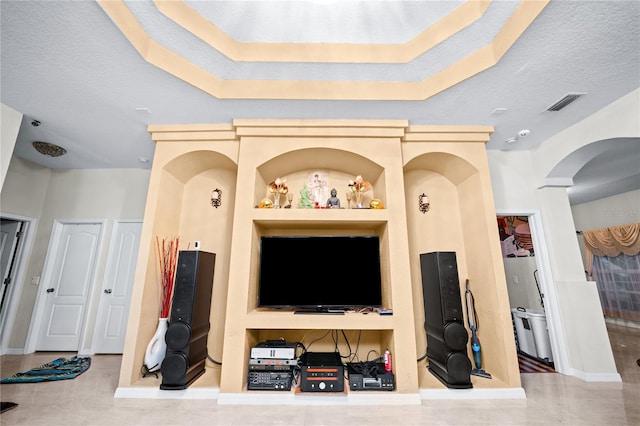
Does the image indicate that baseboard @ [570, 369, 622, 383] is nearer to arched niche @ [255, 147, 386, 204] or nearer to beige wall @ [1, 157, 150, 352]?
arched niche @ [255, 147, 386, 204]

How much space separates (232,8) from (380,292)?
2.81 metres

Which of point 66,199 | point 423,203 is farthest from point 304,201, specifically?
point 66,199

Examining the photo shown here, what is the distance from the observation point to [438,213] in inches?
133

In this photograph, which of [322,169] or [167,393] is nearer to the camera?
[167,393]

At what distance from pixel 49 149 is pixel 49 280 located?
1.90m

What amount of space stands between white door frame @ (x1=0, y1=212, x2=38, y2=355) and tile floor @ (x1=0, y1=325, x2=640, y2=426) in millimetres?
1638

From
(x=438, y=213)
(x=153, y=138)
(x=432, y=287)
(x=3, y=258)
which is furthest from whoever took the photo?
(x=3, y=258)

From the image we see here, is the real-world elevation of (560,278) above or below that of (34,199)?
below

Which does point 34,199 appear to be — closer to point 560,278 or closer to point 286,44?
point 286,44

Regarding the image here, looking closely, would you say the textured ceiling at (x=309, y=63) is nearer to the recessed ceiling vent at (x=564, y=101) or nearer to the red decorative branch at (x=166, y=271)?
the recessed ceiling vent at (x=564, y=101)

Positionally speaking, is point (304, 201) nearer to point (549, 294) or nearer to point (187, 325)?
point (187, 325)

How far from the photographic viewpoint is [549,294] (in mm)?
3230

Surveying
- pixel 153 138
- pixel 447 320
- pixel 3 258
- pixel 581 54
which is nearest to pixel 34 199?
pixel 3 258

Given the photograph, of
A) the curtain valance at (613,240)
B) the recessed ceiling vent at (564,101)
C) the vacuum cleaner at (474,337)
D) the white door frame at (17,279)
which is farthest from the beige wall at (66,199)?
the curtain valance at (613,240)
